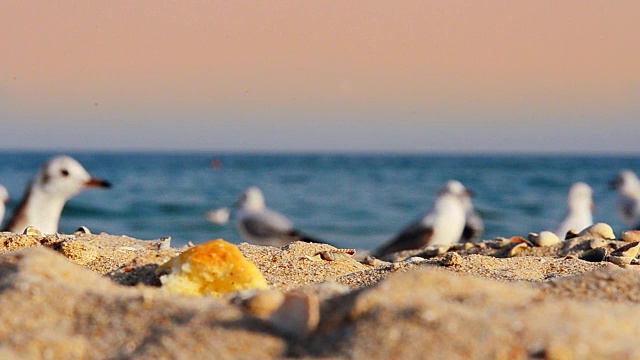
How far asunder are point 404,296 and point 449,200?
834cm

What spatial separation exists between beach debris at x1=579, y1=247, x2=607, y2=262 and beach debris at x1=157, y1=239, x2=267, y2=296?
6.73 feet

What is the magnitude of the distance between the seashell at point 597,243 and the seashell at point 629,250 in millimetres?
184

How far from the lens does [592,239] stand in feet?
13.8

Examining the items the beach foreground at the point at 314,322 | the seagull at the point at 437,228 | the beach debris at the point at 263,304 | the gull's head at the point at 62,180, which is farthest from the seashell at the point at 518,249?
the gull's head at the point at 62,180

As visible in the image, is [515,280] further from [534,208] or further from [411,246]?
[534,208]

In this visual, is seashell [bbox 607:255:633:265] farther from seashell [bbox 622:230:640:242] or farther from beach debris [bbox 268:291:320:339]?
beach debris [bbox 268:291:320:339]

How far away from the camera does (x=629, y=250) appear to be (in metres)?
3.75

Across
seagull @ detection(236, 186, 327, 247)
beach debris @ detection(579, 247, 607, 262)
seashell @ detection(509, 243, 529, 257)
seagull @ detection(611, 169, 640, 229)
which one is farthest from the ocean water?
beach debris @ detection(579, 247, 607, 262)

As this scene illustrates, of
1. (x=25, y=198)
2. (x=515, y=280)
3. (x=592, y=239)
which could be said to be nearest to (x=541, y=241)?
(x=592, y=239)

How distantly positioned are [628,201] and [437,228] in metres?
4.89

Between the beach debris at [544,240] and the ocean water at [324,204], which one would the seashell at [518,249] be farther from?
the ocean water at [324,204]

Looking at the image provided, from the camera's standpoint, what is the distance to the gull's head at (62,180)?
7945mm

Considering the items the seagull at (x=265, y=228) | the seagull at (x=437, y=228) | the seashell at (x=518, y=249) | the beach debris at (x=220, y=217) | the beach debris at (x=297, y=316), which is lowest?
the beach debris at (x=220, y=217)

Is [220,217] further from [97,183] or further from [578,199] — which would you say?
[97,183]
